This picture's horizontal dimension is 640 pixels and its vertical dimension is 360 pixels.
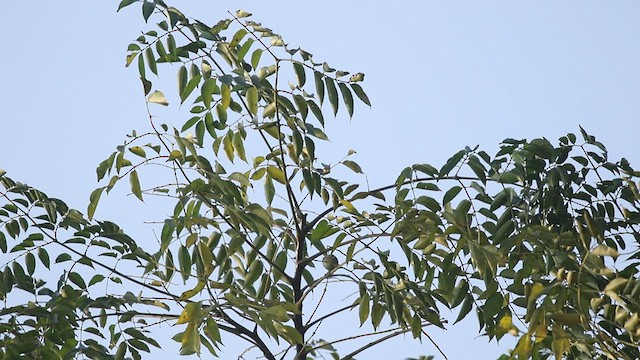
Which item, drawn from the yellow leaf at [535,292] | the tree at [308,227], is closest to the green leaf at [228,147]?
the tree at [308,227]

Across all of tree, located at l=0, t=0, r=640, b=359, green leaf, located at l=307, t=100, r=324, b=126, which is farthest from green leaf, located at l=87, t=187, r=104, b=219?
green leaf, located at l=307, t=100, r=324, b=126

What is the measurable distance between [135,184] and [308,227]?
316 millimetres

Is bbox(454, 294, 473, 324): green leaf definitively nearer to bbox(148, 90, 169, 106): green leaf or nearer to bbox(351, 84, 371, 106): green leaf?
bbox(351, 84, 371, 106): green leaf

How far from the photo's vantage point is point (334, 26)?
4176 millimetres

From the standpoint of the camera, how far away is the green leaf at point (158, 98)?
5.21 feet

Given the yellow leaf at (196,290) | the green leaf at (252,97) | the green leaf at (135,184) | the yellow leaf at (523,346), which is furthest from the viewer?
the green leaf at (135,184)

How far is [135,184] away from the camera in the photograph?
5.20ft

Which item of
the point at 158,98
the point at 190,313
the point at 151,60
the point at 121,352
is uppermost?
the point at 151,60

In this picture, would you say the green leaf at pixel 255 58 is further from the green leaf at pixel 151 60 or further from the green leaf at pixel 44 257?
the green leaf at pixel 44 257

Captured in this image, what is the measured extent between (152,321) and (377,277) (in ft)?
2.05

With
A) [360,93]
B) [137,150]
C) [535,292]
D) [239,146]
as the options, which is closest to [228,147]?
[239,146]

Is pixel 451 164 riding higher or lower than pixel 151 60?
lower

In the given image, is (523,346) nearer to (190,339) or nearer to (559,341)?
(559,341)

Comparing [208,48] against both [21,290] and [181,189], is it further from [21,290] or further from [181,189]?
[21,290]
